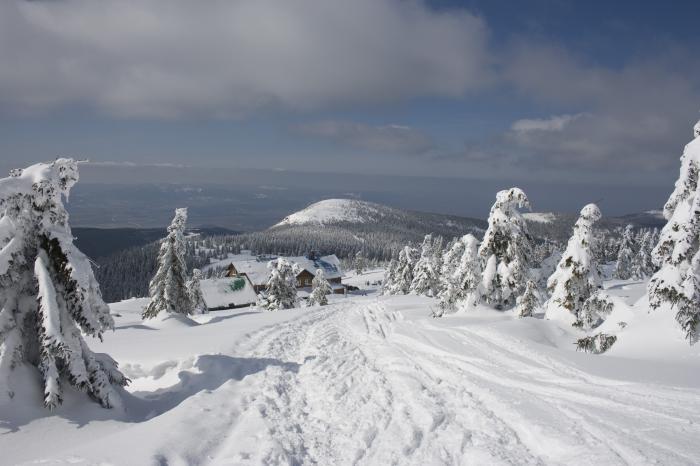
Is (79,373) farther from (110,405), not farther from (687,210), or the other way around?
(687,210)

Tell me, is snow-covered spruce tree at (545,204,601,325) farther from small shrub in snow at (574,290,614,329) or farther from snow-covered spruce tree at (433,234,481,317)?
snow-covered spruce tree at (433,234,481,317)

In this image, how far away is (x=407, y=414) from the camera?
8148 millimetres

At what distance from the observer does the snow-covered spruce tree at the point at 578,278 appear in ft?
65.0

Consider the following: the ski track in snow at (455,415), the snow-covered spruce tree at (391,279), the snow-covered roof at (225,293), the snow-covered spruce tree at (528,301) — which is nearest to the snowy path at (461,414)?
the ski track in snow at (455,415)

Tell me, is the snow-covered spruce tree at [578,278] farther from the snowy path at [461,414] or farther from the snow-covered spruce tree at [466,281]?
the snowy path at [461,414]

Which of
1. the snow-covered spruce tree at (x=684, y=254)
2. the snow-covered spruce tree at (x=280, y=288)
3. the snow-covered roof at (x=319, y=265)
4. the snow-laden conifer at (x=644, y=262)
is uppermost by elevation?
the snow-covered spruce tree at (x=684, y=254)

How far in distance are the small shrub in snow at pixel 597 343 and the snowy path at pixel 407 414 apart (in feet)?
9.66

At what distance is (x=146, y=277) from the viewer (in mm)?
137500

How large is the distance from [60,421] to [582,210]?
21926mm

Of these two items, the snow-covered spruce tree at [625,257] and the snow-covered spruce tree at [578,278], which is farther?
the snow-covered spruce tree at [625,257]

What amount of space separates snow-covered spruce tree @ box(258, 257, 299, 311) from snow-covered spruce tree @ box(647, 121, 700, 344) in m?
32.4

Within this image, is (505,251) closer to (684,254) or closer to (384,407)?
(684,254)

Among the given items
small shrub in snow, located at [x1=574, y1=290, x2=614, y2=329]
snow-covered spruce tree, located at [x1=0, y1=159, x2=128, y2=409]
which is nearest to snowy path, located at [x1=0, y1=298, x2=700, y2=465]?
snow-covered spruce tree, located at [x1=0, y1=159, x2=128, y2=409]

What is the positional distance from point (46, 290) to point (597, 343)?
16.4m
